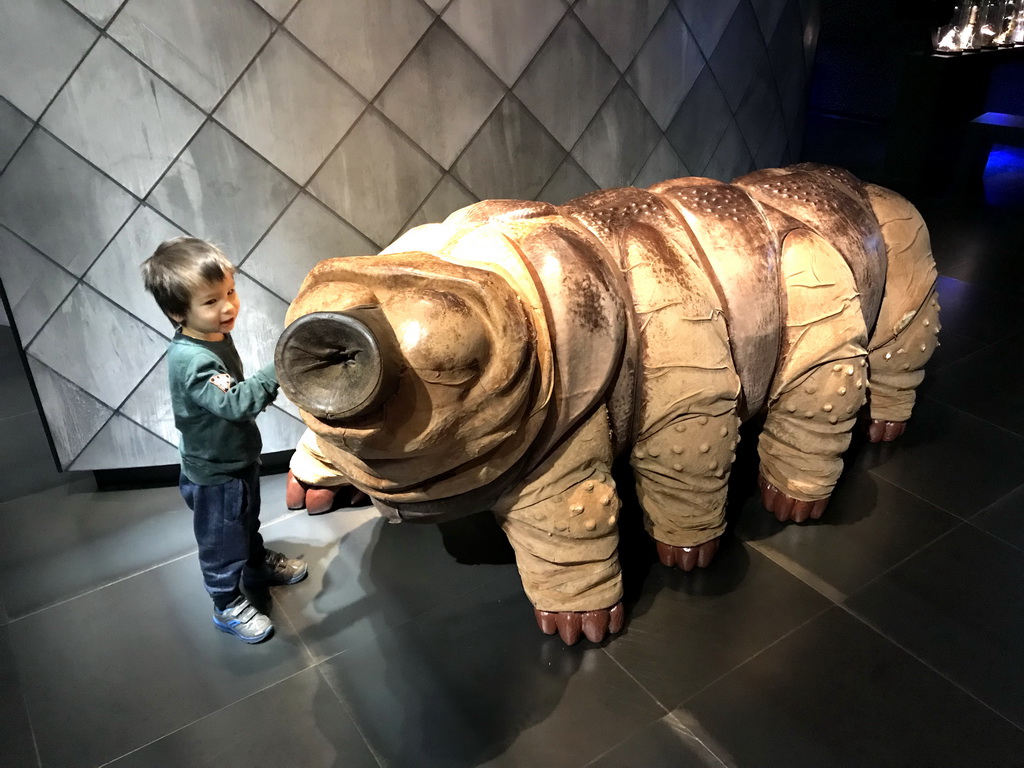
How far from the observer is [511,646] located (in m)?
1.57

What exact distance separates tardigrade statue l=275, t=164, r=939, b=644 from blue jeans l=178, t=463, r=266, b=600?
0.22 m

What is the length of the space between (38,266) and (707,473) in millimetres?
1633

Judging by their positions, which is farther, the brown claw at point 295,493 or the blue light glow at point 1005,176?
the blue light glow at point 1005,176

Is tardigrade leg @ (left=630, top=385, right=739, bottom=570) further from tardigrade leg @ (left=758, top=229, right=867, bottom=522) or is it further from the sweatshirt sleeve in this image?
the sweatshirt sleeve

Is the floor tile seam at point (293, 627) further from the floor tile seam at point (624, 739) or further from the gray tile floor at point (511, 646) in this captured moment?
the floor tile seam at point (624, 739)

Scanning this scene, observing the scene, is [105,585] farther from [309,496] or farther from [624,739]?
[624,739]

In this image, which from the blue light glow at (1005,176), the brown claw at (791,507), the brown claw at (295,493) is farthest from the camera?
the blue light glow at (1005,176)

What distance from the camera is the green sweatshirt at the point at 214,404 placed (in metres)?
1.32

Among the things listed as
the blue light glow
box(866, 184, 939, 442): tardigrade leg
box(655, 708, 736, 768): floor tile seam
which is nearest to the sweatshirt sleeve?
box(655, 708, 736, 768): floor tile seam

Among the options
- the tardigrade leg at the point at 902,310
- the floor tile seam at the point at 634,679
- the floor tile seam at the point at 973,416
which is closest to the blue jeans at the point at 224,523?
the floor tile seam at the point at 634,679

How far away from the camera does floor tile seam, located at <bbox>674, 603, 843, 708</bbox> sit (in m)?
1.46

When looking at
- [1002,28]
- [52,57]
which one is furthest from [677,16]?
[1002,28]

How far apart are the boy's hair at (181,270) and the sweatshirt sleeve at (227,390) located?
0.39 ft

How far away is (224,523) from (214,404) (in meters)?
0.33
